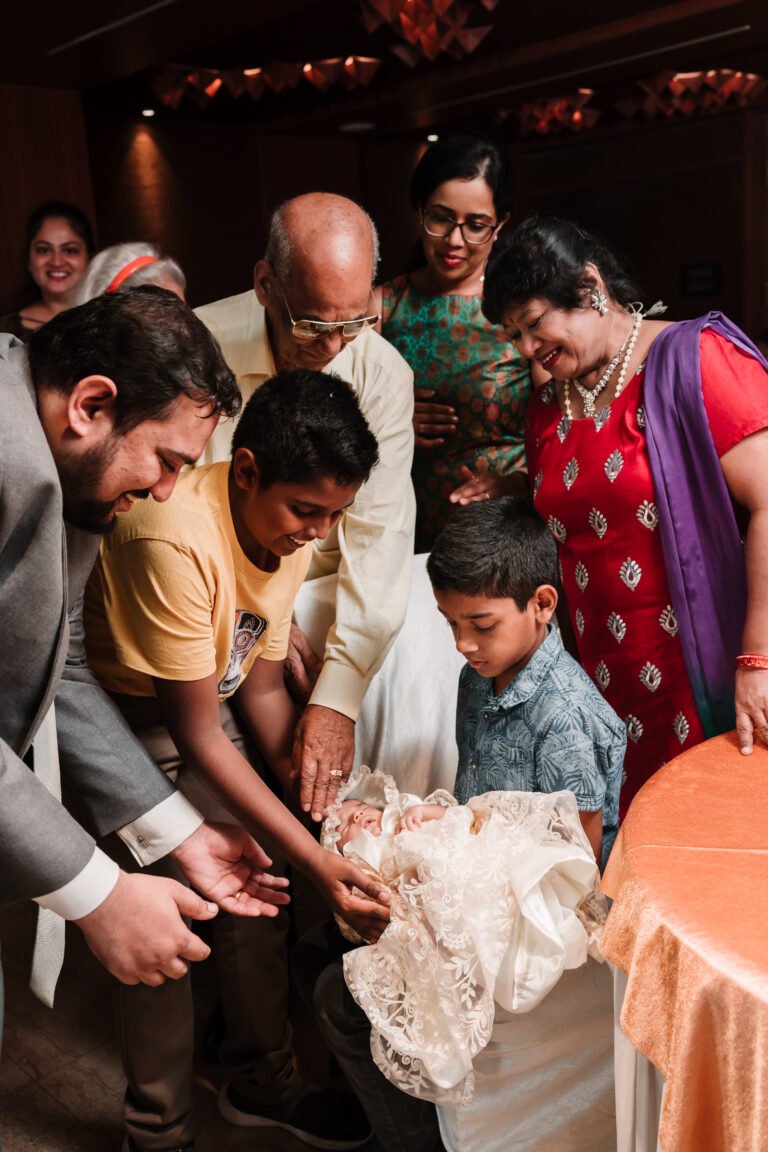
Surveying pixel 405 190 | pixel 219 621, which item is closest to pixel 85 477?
pixel 219 621

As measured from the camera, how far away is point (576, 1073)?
155cm

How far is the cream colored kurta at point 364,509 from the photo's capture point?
77.7 inches

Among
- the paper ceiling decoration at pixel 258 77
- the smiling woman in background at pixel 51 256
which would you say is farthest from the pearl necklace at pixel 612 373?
the paper ceiling decoration at pixel 258 77

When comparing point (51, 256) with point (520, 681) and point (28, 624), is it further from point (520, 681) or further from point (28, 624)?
point (28, 624)

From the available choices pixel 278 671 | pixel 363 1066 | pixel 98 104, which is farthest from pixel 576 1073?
pixel 98 104

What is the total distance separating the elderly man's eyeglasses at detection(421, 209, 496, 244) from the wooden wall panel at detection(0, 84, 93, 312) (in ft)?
13.8

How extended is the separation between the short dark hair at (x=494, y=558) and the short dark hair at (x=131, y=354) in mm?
507

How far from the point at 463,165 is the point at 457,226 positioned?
4.8 inches

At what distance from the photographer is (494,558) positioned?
1.67 metres

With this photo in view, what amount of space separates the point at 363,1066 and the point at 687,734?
766mm

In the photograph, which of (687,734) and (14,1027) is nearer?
(687,734)

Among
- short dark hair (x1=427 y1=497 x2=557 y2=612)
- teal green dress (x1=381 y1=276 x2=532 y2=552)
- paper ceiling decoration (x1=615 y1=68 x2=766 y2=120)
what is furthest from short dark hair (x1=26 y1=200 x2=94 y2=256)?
paper ceiling decoration (x1=615 y1=68 x2=766 y2=120)

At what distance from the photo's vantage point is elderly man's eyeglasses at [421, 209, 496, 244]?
2.32 m

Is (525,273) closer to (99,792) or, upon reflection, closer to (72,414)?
(72,414)
